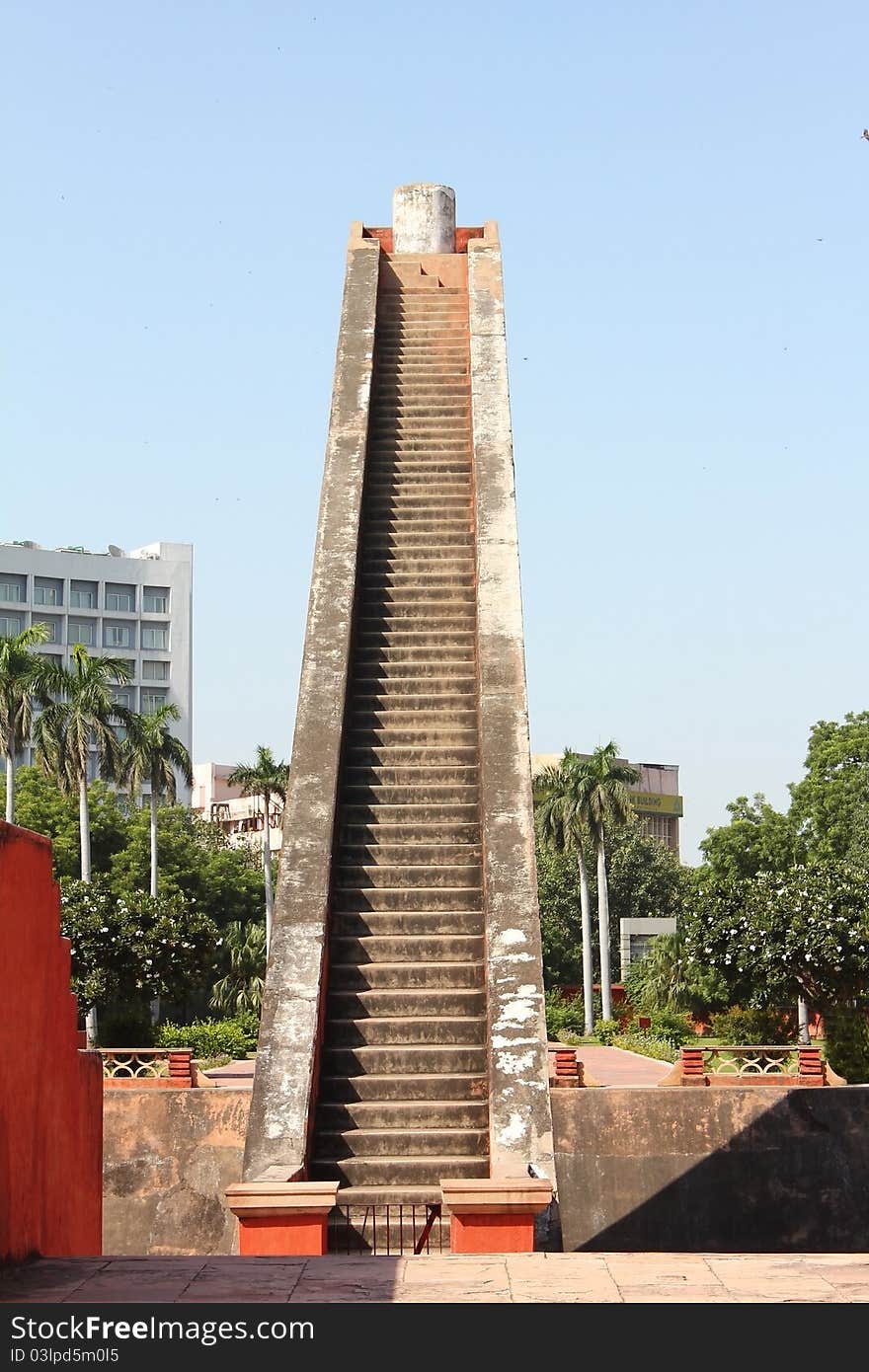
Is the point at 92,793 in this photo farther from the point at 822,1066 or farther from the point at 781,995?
the point at 822,1066

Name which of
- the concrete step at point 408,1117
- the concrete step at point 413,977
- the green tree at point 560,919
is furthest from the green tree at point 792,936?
the green tree at point 560,919

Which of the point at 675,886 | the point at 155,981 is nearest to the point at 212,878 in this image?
the point at 675,886

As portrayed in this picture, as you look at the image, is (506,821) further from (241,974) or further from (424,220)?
(241,974)

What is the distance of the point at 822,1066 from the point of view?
16594mm

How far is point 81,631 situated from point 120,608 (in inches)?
96.1

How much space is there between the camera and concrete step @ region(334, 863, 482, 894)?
10500 millimetres

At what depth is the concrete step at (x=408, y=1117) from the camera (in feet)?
29.5

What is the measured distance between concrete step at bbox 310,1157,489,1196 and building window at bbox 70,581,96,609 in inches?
3064

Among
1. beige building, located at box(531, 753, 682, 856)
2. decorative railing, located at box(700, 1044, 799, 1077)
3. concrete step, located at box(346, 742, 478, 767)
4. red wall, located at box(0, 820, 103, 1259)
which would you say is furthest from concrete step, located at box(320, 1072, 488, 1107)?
beige building, located at box(531, 753, 682, 856)

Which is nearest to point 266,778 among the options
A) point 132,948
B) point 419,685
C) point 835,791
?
point 835,791

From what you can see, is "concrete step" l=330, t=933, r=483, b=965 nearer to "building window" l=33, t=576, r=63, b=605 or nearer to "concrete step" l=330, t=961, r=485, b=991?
"concrete step" l=330, t=961, r=485, b=991

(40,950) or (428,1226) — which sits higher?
(40,950)

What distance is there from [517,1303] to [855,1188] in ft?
36.5

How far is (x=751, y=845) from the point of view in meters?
45.2
